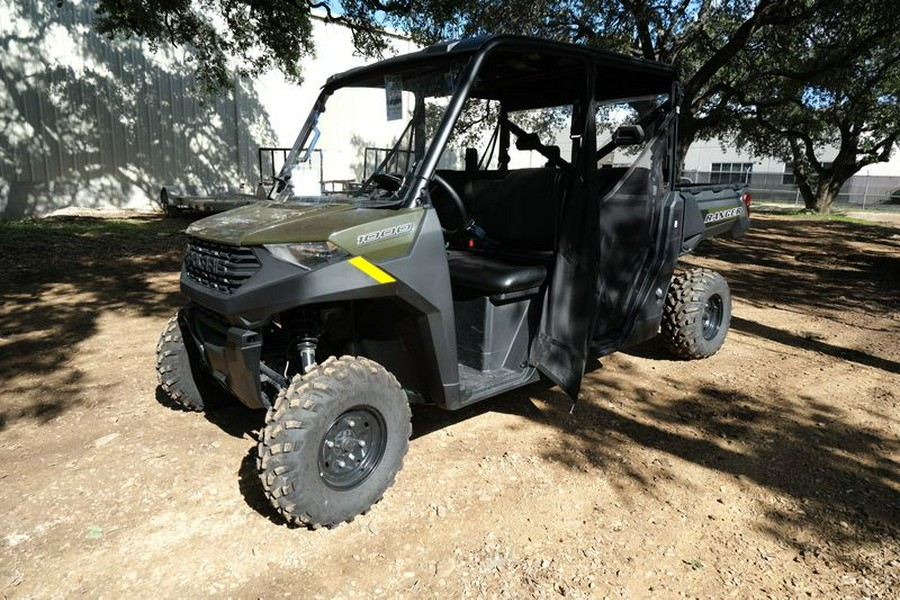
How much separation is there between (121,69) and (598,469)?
16.9 m

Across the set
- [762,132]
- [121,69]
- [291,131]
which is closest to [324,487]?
[121,69]

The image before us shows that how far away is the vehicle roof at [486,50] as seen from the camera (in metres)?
3.18

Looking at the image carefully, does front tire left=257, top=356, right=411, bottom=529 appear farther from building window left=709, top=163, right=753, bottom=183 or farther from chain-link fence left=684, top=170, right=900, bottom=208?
building window left=709, top=163, right=753, bottom=183

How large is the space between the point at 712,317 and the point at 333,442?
3732mm

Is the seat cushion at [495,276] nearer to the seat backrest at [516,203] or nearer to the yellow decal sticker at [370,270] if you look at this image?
the seat backrest at [516,203]

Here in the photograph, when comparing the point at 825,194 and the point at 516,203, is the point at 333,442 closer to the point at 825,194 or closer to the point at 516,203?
the point at 516,203

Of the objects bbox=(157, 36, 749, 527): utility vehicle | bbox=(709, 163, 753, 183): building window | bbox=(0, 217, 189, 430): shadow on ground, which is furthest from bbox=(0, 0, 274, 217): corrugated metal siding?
bbox=(709, 163, 753, 183): building window

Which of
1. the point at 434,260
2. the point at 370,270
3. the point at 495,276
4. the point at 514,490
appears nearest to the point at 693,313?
the point at 495,276

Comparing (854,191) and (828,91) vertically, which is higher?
(828,91)

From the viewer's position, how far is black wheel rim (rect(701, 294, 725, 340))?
17.0 ft

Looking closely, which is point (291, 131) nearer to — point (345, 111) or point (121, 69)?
point (121, 69)

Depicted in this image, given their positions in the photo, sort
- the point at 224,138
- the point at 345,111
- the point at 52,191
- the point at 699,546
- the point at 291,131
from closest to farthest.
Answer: the point at 699,546 → the point at 345,111 → the point at 52,191 → the point at 224,138 → the point at 291,131

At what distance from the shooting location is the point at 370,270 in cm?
278

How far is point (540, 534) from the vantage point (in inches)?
111
